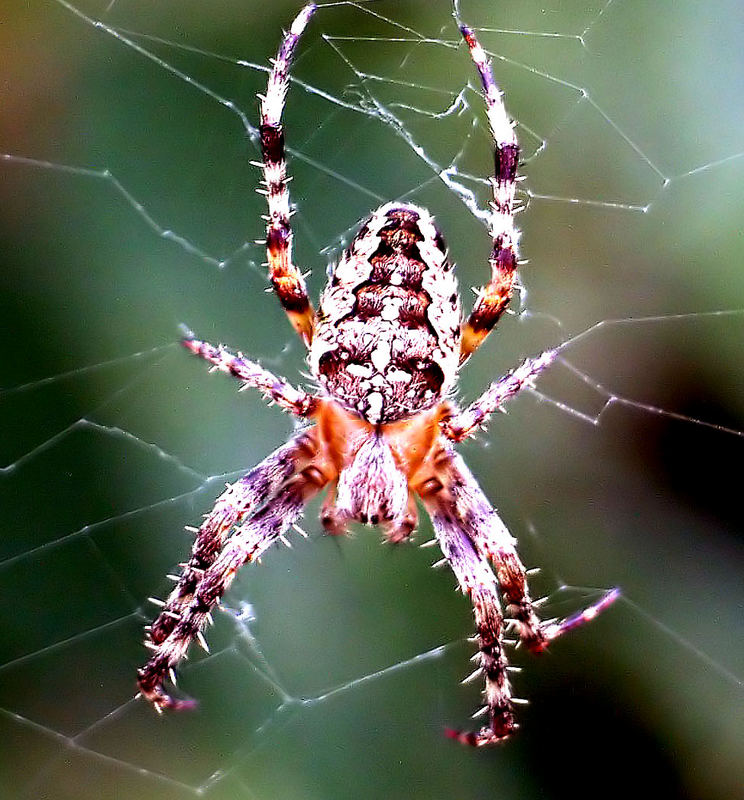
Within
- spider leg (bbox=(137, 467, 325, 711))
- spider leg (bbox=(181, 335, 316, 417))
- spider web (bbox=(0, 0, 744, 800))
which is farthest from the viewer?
spider web (bbox=(0, 0, 744, 800))

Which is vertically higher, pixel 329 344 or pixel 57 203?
pixel 57 203

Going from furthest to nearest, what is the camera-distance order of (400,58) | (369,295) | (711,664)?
(400,58) < (711,664) < (369,295)

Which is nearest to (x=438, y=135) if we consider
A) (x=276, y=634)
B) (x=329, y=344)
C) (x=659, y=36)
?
(x=659, y=36)

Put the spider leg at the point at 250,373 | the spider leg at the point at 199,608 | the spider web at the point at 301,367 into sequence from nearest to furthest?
1. the spider leg at the point at 250,373
2. the spider leg at the point at 199,608
3. the spider web at the point at 301,367

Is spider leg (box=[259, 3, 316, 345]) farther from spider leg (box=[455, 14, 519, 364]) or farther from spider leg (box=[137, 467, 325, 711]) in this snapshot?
spider leg (box=[137, 467, 325, 711])

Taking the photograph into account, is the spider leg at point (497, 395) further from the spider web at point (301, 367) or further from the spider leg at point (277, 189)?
the spider web at point (301, 367)

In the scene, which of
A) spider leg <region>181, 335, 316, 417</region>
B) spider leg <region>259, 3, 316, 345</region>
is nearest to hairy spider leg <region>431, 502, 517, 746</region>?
spider leg <region>181, 335, 316, 417</region>

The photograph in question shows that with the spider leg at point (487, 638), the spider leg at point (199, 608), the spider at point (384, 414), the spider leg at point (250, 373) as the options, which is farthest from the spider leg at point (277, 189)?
the spider leg at point (487, 638)

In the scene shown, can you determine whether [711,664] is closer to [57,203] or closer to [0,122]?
[57,203]
